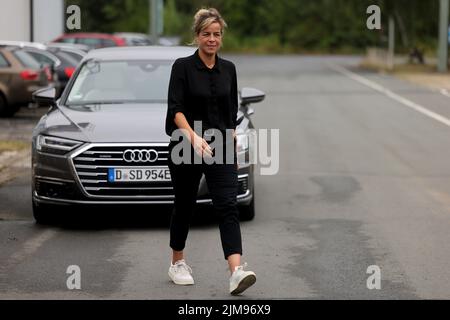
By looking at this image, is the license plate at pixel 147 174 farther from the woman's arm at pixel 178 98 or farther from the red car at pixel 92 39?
the red car at pixel 92 39

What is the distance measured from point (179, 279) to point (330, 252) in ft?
5.83

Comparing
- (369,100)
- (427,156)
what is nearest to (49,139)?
(427,156)

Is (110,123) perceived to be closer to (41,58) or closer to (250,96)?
(250,96)

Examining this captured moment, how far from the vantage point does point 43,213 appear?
35.2ft

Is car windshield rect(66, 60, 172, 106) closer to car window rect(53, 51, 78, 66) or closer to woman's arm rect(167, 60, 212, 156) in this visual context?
woman's arm rect(167, 60, 212, 156)

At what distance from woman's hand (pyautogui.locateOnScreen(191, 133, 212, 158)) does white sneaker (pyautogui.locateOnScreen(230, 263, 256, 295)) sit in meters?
0.74

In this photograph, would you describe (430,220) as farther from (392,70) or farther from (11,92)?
(392,70)

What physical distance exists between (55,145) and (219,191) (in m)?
3.11

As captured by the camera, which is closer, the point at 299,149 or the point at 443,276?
the point at 443,276

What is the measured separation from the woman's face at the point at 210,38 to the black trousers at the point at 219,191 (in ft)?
2.10

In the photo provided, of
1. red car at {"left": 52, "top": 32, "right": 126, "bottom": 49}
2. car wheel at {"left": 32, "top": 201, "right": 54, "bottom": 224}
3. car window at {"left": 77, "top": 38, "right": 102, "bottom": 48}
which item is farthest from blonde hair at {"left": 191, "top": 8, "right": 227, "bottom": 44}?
car window at {"left": 77, "top": 38, "right": 102, "bottom": 48}

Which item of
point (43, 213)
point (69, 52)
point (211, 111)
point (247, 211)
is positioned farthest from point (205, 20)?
point (69, 52)

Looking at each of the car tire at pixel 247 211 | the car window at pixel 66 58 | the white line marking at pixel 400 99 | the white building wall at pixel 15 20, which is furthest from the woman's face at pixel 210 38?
the white building wall at pixel 15 20
